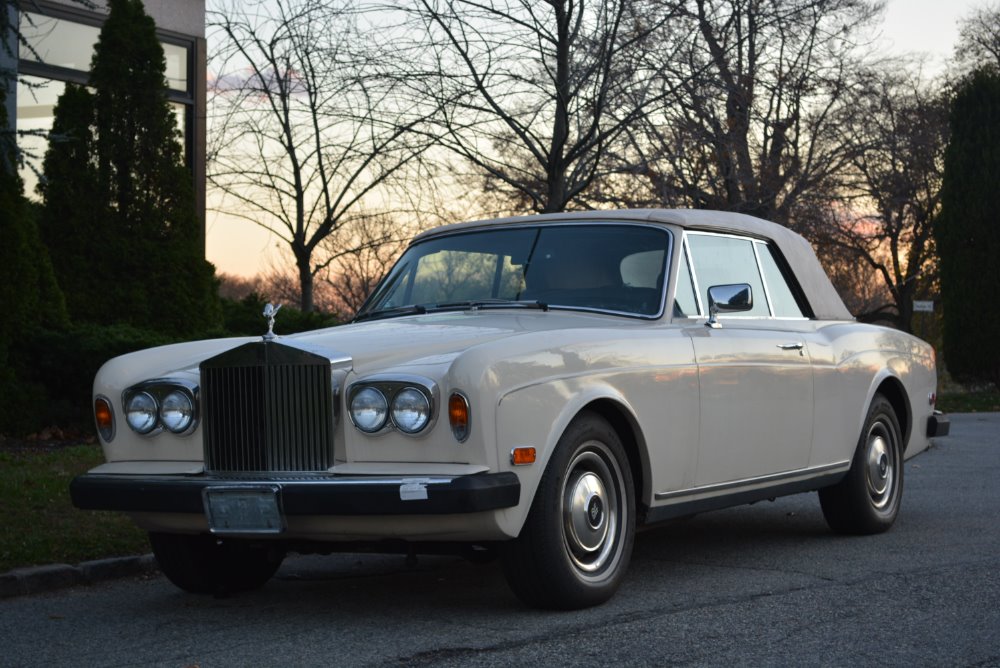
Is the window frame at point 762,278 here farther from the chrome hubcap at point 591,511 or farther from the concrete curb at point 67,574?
the concrete curb at point 67,574

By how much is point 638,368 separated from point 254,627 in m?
1.94

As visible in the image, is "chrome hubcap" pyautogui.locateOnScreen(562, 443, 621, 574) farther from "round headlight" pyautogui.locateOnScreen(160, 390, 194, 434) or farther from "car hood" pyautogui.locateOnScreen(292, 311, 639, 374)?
"round headlight" pyautogui.locateOnScreen(160, 390, 194, 434)

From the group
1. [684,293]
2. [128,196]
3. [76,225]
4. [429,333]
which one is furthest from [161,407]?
[128,196]

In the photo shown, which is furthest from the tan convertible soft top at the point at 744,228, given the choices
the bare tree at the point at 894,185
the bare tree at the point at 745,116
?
the bare tree at the point at 894,185

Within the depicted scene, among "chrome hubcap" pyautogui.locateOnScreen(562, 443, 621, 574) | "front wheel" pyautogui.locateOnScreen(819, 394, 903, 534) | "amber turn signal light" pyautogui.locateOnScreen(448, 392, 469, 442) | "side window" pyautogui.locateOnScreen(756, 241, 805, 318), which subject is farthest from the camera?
"front wheel" pyautogui.locateOnScreen(819, 394, 903, 534)

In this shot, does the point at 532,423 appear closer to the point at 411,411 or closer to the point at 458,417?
the point at 458,417

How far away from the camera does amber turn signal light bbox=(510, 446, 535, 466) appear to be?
5094 millimetres

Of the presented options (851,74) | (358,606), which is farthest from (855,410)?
(851,74)

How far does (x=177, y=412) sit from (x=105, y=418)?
A: 0.46 m

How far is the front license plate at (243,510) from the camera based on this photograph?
5168 mm

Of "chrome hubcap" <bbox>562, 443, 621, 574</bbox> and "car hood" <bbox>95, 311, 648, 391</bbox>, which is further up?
"car hood" <bbox>95, 311, 648, 391</bbox>

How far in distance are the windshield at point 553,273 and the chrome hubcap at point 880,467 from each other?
2.22m

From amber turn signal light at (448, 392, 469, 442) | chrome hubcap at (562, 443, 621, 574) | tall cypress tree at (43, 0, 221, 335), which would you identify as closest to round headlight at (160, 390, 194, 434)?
amber turn signal light at (448, 392, 469, 442)

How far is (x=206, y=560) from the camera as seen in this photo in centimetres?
613
